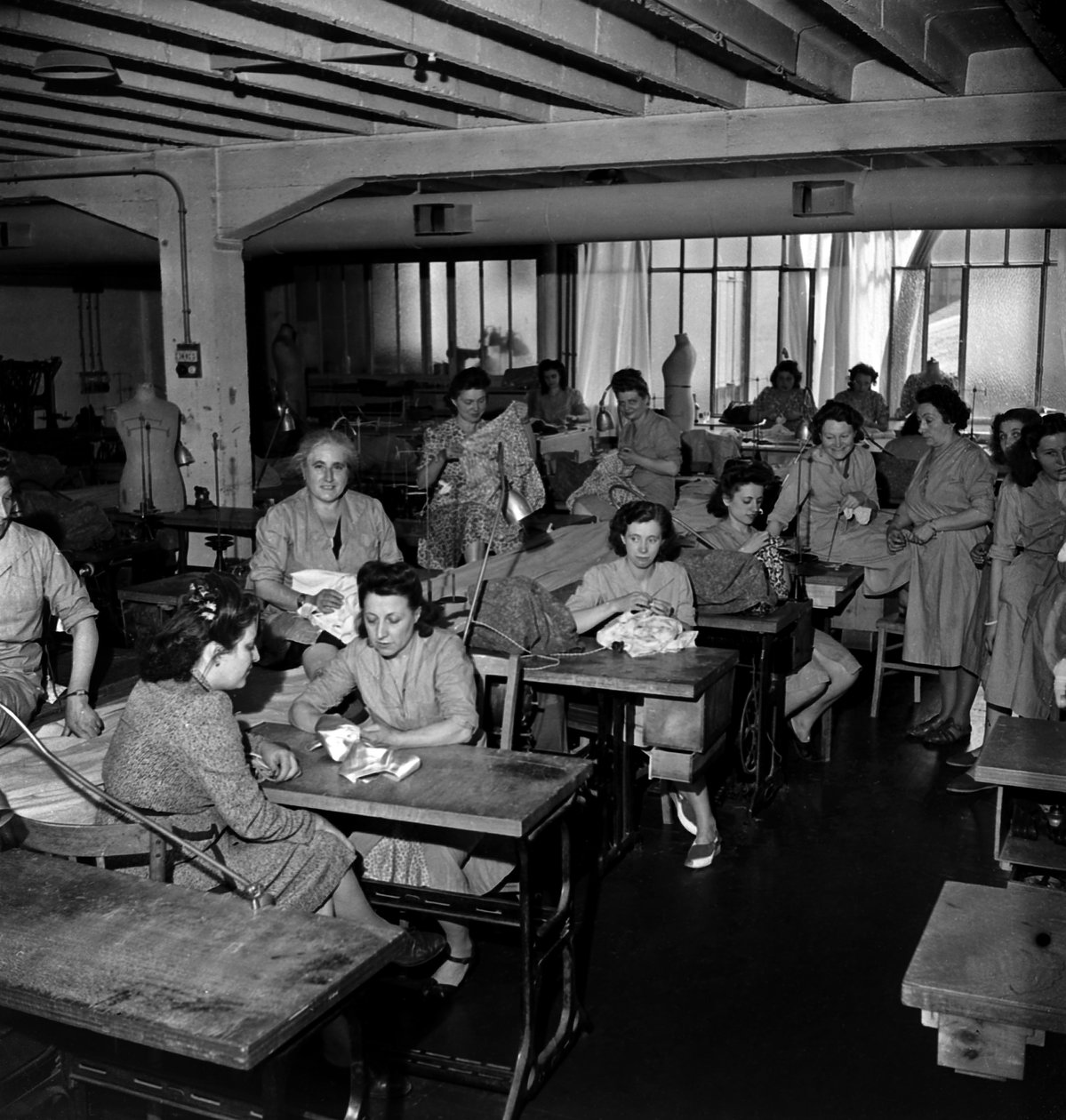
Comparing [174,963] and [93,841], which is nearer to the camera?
[174,963]

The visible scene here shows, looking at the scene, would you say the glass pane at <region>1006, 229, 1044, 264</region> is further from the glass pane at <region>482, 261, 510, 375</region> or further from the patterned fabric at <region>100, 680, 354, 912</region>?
the patterned fabric at <region>100, 680, 354, 912</region>

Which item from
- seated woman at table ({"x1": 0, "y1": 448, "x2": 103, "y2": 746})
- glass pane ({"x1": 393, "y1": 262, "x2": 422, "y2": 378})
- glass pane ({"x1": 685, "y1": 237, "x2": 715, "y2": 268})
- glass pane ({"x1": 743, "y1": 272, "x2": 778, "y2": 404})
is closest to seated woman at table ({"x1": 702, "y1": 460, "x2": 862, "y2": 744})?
seated woman at table ({"x1": 0, "y1": 448, "x2": 103, "y2": 746})

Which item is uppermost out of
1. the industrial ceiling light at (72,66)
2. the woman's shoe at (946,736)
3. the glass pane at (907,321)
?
the industrial ceiling light at (72,66)

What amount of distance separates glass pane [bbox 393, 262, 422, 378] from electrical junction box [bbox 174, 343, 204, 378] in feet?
24.2

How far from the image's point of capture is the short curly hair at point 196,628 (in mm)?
2977

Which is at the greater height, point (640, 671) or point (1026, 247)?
point (1026, 247)

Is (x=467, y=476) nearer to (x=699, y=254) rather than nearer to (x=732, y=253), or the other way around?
(x=732, y=253)

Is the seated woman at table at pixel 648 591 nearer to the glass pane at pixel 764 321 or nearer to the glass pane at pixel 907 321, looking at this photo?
the glass pane at pixel 764 321

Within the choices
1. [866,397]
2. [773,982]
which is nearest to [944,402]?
[773,982]

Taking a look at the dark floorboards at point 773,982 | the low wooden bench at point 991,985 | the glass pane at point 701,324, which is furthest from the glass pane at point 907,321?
the low wooden bench at point 991,985

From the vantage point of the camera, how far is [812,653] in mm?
5430

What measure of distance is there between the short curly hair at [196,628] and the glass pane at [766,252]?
12671 millimetres

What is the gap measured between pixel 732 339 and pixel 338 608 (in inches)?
457

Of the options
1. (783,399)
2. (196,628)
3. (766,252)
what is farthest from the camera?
(766,252)
